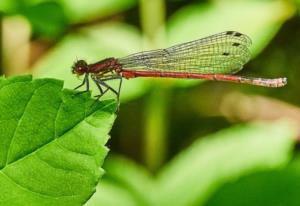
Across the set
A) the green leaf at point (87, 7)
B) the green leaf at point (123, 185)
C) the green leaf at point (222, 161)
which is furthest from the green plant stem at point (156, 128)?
the green leaf at point (87, 7)

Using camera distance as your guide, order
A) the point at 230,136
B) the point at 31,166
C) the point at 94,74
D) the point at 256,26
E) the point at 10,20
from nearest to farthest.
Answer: the point at 31,166, the point at 94,74, the point at 230,136, the point at 256,26, the point at 10,20

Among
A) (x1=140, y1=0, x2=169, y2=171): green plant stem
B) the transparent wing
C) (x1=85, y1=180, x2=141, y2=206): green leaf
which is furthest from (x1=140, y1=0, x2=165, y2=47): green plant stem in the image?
(x1=85, y1=180, x2=141, y2=206): green leaf

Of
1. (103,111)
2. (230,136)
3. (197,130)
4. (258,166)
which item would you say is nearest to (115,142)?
(197,130)

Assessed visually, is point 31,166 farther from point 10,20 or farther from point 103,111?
point 10,20

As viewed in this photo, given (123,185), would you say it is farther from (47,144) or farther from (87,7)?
(47,144)

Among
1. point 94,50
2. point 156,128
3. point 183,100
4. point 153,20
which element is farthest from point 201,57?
point 183,100

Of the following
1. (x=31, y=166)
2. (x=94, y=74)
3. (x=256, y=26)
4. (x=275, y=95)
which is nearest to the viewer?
(x=31, y=166)

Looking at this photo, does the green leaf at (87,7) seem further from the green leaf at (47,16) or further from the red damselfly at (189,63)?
the red damselfly at (189,63)
